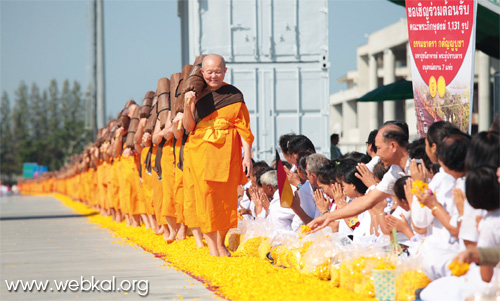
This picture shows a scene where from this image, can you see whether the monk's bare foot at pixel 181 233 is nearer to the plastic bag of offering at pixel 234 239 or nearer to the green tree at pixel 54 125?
the plastic bag of offering at pixel 234 239

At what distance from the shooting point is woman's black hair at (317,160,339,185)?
24.2ft

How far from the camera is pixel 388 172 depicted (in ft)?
19.2

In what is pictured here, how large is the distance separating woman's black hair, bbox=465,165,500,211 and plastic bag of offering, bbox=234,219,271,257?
3.65m

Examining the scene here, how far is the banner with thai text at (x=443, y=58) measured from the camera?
6.56 meters

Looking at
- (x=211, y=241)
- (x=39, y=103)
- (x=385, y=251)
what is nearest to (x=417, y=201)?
(x=385, y=251)

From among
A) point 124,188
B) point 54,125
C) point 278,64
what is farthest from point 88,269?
point 54,125

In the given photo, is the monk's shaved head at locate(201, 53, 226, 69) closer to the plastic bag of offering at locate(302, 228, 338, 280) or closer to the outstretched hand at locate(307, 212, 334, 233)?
the plastic bag of offering at locate(302, 228, 338, 280)

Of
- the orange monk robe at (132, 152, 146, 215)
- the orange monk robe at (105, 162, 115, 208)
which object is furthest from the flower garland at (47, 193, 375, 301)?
the orange monk robe at (105, 162, 115, 208)

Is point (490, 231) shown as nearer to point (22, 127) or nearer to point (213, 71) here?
point (213, 71)

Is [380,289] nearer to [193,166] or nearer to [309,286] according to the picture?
[309,286]

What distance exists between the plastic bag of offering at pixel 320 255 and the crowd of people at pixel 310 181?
245mm

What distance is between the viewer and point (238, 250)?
8.06m

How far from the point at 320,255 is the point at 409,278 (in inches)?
44.2

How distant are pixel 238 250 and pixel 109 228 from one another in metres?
6.74
